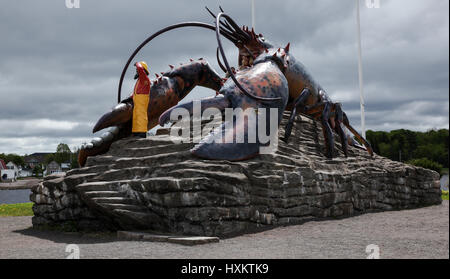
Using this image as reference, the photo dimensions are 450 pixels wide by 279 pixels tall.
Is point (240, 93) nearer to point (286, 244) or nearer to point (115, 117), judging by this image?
point (115, 117)

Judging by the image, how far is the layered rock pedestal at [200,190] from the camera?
7965mm

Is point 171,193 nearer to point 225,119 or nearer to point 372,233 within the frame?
point 225,119

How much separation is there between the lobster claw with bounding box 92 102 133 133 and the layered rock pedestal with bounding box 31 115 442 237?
38.4 inches

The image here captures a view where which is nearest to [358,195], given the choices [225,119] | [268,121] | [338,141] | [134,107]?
[338,141]

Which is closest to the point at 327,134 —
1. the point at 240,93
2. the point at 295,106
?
the point at 295,106

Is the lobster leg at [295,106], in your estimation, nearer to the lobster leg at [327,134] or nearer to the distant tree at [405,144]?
the lobster leg at [327,134]

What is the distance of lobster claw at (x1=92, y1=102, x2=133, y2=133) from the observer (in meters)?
11.5

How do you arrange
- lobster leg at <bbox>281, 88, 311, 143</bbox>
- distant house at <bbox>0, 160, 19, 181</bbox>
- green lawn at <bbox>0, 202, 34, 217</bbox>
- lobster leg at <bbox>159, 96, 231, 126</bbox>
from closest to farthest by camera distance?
lobster leg at <bbox>159, 96, 231, 126</bbox> → lobster leg at <bbox>281, 88, 311, 143</bbox> → green lawn at <bbox>0, 202, 34, 217</bbox> → distant house at <bbox>0, 160, 19, 181</bbox>

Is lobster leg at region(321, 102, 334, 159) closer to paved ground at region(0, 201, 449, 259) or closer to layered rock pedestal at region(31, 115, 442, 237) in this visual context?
layered rock pedestal at region(31, 115, 442, 237)

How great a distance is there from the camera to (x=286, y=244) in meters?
7.08

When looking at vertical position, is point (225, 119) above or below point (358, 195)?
above

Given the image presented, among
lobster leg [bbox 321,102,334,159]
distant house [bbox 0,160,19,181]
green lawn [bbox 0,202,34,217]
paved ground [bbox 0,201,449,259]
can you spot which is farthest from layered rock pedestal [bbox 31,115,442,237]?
distant house [bbox 0,160,19,181]

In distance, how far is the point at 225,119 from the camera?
992 cm

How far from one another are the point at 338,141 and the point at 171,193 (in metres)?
7.73
